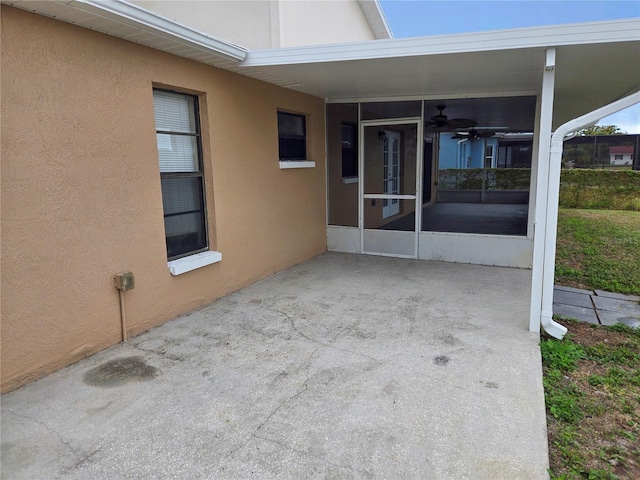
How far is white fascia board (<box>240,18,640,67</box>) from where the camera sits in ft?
10.9

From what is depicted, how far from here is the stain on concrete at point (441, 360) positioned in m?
3.33

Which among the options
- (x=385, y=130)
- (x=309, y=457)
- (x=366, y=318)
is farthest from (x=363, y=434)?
(x=385, y=130)

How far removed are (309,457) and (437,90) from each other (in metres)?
5.23

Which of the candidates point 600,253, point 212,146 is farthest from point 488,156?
point 212,146

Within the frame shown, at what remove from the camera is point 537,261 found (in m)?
3.83

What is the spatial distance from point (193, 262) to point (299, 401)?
2167mm

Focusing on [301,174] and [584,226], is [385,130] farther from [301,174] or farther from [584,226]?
[584,226]

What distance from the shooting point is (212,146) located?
4.65 metres

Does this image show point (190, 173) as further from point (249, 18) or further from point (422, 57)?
point (249, 18)

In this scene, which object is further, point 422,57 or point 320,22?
point 320,22

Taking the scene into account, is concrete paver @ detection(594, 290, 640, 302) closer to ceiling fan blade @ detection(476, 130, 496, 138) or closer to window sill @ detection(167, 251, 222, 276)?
window sill @ detection(167, 251, 222, 276)

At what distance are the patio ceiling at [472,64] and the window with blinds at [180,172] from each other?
2.77ft

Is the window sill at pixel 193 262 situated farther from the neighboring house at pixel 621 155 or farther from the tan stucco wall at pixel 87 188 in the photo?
the neighboring house at pixel 621 155

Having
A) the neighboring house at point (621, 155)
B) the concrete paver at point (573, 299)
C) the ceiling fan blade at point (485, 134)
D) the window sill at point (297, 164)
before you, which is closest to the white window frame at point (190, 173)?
the window sill at point (297, 164)
